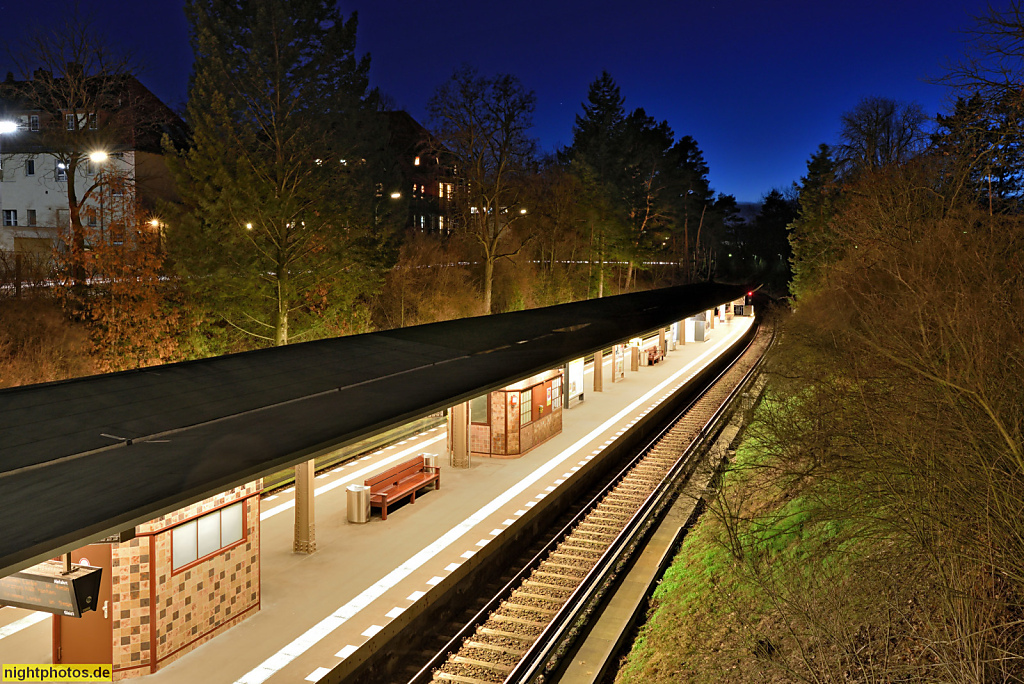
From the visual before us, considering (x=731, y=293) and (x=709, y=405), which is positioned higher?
(x=731, y=293)

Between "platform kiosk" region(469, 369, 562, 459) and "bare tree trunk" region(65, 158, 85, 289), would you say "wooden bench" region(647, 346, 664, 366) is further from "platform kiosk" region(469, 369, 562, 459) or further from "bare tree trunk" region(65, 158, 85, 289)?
"bare tree trunk" region(65, 158, 85, 289)

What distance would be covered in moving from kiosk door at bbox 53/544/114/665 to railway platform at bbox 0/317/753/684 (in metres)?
0.53

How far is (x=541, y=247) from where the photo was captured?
47.0m

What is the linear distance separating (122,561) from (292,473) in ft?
25.9

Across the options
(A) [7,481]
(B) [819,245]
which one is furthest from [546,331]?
(B) [819,245]

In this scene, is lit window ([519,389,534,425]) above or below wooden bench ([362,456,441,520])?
above

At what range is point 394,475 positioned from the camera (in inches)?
554

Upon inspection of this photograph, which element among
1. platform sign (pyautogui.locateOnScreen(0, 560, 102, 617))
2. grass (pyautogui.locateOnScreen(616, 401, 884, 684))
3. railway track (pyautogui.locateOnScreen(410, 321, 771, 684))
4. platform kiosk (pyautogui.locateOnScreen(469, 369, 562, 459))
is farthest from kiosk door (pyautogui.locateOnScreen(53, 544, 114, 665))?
platform kiosk (pyautogui.locateOnScreen(469, 369, 562, 459))

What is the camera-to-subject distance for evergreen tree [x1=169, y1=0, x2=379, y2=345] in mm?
17859

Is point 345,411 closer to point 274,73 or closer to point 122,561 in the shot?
point 122,561

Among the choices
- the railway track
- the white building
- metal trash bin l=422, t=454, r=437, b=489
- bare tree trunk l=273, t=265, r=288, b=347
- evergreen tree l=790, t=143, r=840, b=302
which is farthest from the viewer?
evergreen tree l=790, t=143, r=840, b=302

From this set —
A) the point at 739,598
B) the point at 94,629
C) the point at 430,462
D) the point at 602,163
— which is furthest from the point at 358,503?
the point at 602,163

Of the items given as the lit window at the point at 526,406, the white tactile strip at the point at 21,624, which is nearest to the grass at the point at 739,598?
the lit window at the point at 526,406

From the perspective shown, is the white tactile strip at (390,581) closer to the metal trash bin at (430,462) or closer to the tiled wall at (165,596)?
the tiled wall at (165,596)
